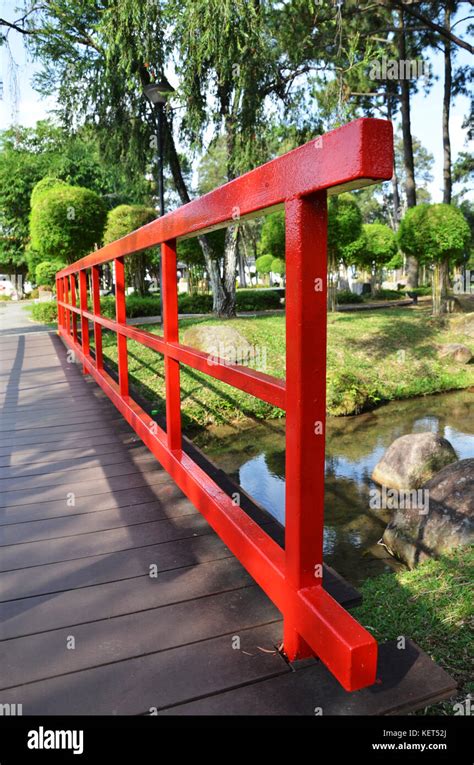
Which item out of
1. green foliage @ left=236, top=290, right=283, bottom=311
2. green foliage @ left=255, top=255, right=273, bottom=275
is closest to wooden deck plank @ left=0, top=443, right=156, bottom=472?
green foliage @ left=236, top=290, right=283, bottom=311

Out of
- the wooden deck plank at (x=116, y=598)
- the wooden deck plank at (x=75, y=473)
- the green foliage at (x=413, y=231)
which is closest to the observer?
the wooden deck plank at (x=116, y=598)

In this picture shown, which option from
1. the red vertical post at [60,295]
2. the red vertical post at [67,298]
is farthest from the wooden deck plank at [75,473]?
the red vertical post at [60,295]

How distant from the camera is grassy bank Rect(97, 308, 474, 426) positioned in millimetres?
7727

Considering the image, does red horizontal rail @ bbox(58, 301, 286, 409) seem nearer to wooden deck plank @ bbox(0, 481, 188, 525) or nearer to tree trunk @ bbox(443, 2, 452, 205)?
wooden deck plank @ bbox(0, 481, 188, 525)

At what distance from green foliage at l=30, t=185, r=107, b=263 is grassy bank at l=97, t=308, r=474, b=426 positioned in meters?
2.32

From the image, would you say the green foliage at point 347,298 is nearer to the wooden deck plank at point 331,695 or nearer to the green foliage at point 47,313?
the green foliage at point 47,313

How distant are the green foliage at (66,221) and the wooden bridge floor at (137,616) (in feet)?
32.5

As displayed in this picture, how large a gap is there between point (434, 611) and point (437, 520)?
119 cm

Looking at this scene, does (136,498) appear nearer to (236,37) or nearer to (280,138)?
(236,37)

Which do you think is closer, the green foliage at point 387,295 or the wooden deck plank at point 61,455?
the wooden deck plank at point 61,455

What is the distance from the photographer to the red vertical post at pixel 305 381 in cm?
124

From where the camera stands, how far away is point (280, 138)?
11.9 m
